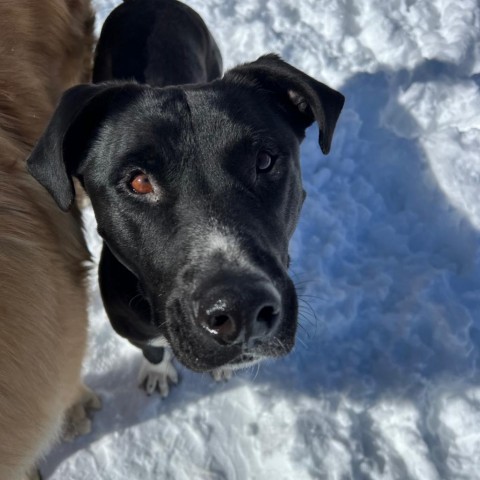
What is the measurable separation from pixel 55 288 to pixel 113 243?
337mm

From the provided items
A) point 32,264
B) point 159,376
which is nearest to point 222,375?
point 159,376

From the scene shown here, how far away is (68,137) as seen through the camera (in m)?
2.52

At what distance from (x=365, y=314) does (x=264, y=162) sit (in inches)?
60.7

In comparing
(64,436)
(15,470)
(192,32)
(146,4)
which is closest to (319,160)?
(192,32)

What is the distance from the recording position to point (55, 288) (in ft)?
8.72

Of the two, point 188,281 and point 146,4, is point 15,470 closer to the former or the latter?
point 188,281

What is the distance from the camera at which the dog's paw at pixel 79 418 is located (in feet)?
11.2

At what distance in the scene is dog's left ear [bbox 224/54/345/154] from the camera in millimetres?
2559

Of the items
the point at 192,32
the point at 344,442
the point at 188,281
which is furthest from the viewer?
the point at 192,32

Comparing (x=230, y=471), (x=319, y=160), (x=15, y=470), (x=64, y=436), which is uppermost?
(x=319, y=160)

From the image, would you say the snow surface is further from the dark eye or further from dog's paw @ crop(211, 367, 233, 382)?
the dark eye

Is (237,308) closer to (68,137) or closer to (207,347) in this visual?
(207,347)

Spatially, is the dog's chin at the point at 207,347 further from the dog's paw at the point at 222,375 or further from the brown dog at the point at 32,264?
the dog's paw at the point at 222,375

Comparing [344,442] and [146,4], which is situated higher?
[146,4]
